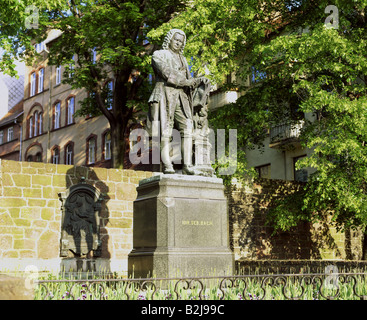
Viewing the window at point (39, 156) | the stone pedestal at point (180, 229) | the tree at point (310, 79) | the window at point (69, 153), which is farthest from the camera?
the window at point (39, 156)

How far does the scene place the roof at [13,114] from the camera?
4744 cm

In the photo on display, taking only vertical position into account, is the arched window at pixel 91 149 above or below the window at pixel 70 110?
below

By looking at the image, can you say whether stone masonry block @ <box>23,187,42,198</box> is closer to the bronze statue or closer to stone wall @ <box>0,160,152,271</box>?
stone wall @ <box>0,160,152,271</box>

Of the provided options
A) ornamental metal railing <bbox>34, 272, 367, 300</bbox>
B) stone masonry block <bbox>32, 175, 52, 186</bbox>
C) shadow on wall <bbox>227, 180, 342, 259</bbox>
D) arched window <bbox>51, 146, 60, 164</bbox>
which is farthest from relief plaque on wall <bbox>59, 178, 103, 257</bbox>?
arched window <bbox>51, 146, 60, 164</bbox>

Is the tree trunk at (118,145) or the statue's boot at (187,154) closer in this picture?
the statue's boot at (187,154)

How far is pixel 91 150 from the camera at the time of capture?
38281mm

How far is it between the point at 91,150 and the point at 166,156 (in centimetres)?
2960

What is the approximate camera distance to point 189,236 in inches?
342

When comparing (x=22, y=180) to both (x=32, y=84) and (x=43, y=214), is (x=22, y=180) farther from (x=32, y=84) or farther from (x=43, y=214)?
(x=32, y=84)

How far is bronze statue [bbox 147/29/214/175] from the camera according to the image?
9492 millimetres

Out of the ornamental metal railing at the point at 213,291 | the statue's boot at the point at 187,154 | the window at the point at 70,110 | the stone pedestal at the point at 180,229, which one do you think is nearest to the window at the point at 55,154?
the window at the point at 70,110

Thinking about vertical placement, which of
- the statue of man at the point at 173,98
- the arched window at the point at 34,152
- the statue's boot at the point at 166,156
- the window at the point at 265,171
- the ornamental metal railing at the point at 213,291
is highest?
the arched window at the point at 34,152

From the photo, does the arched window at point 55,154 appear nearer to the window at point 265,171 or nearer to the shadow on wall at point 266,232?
the window at point 265,171

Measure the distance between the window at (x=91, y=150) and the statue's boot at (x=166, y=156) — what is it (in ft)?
94.4
